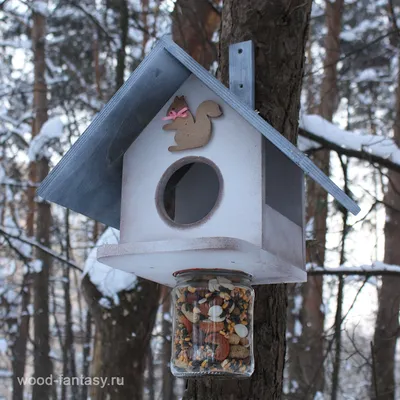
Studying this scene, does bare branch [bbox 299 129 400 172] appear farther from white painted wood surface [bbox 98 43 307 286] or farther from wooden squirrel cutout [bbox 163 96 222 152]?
wooden squirrel cutout [bbox 163 96 222 152]

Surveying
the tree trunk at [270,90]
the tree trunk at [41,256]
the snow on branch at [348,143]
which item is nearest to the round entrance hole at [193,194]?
the tree trunk at [270,90]

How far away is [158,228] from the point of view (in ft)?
7.48

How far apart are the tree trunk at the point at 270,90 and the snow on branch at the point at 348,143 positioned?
3.69ft

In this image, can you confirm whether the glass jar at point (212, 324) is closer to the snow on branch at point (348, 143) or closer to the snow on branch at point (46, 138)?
the snow on branch at point (348, 143)

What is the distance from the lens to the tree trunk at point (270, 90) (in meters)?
2.54

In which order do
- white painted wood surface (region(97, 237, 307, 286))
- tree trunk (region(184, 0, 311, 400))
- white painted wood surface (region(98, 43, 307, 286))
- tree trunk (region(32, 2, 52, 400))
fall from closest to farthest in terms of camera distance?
white painted wood surface (region(97, 237, 307, 286)) → white painted wood surface (region(98, 43, 307, 286)) → tree trunk (region(184, 0, 311, 400)) → tree trunk (region(32, 2, 52, 400))

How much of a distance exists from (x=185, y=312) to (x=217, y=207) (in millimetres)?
387

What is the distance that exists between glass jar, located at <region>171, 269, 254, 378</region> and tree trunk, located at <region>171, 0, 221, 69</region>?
3144 mm

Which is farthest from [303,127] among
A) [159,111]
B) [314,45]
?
[314,45]

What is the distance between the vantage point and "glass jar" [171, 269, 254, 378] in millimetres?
2094

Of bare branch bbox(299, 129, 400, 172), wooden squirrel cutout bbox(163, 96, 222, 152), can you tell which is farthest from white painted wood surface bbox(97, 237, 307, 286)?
bare branch bbox(299, 129, 400, 172)

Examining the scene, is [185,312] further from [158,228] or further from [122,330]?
[122,330]

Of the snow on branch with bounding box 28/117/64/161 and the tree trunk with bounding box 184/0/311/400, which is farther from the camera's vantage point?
the snow on branch with bounding box 28/117/64/161

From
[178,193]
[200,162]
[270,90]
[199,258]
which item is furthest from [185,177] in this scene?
[199,258]
